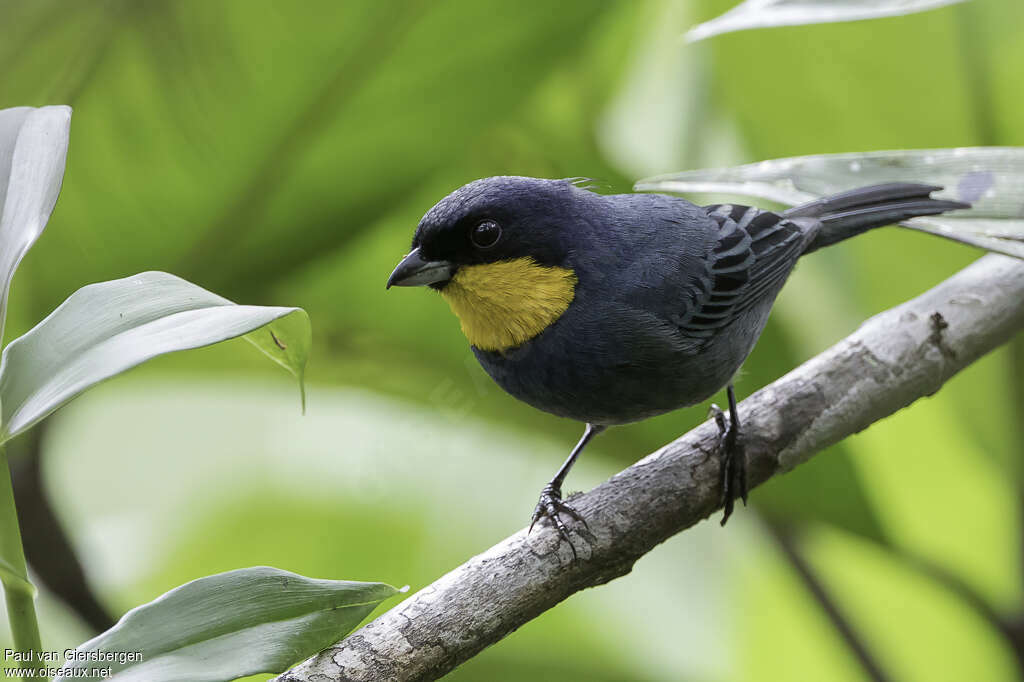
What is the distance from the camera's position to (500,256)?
3.67 ft

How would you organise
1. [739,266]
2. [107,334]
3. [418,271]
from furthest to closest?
[739,266] → [418,271] → [107,334]

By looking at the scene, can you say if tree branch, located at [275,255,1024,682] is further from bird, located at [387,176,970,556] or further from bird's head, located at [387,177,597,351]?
bird's head, located at [387,177,597,351]

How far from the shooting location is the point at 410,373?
1.67m

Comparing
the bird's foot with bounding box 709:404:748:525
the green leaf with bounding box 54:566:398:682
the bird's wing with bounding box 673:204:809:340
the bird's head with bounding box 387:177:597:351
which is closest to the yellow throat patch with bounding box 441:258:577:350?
the bird's head with bounding box 387:177:597:351

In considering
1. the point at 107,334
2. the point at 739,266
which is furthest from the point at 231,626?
the point at 739,266

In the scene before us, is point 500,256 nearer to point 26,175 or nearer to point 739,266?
point 739,266

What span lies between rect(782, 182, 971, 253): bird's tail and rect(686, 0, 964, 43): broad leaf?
26 centimetres

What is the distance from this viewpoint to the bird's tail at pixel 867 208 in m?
1.33

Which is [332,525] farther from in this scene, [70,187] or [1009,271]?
[1009,271]

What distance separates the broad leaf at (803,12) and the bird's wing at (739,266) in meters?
0.30

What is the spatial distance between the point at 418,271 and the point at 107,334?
1.42 feet

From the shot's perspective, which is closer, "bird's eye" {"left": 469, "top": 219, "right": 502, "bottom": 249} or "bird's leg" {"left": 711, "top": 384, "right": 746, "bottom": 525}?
"bird's eye" {"left": 469, "top": 219, "right": 502, "bottom": 249}

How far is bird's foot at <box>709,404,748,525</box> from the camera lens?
1.20 meters

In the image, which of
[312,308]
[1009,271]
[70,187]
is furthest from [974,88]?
[70,187]
